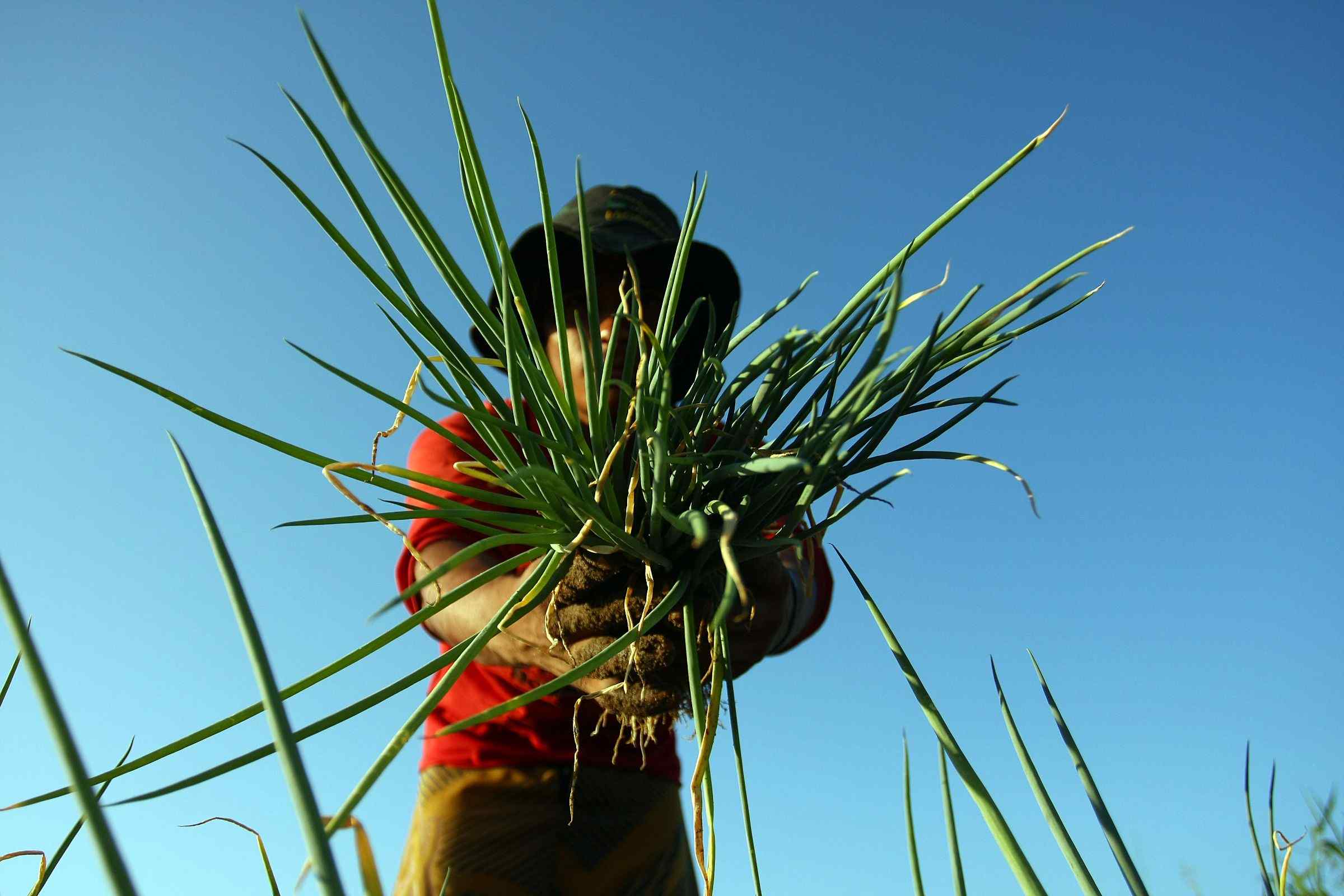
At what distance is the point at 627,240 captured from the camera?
1154 mm

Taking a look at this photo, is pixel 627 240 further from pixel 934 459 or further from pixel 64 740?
pixel 64 740

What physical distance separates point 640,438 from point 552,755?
718 millimetres

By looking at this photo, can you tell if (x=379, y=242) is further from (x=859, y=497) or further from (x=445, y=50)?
(x=859, y=497)

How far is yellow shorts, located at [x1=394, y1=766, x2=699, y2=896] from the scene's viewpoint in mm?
1047

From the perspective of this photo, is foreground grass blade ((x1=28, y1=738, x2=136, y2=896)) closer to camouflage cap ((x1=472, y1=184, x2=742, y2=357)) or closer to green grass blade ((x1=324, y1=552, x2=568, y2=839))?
green grass blade ((x1=324, y1=552, x2=568, y2=839))

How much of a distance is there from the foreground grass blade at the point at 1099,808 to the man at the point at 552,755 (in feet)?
1.26

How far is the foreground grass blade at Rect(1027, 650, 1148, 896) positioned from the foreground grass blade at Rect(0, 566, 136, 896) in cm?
40

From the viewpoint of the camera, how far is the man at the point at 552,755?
104 centimetres

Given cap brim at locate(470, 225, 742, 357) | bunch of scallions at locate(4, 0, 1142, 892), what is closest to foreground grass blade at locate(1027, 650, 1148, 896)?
bunch of scallions at locate(4, 0, 1142, 892)

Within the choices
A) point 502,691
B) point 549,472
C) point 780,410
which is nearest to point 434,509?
point 549,472

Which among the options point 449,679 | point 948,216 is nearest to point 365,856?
point 449,679

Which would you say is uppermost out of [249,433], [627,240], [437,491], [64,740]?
[627,240]

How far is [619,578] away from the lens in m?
0.56

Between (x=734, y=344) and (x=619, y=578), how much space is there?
210 mm
